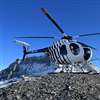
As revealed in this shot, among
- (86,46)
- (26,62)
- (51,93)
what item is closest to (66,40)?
(86,46)

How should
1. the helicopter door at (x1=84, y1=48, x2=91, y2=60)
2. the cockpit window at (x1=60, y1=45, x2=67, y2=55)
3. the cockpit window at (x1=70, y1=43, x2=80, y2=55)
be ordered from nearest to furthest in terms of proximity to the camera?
the helicopter door at (x1=84, y1=48, x2=91, y2=60) < the cockpit window at (x1=70, y1=43, x2=80, y2=55) < the cockpit window at (x1=60, y1=45, x2=67, y2=55)

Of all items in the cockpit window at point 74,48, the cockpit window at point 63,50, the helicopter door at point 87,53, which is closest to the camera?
the helicopter door at point 87,53

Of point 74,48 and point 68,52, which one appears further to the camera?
point 68,52

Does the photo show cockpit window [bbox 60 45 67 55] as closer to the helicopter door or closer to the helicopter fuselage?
the helicopter fuselage

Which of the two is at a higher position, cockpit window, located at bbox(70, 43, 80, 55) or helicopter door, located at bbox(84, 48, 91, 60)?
cockpit window, located at bbox(70, 43, 80, 55)

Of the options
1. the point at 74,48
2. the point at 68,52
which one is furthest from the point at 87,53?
the point at 68,52

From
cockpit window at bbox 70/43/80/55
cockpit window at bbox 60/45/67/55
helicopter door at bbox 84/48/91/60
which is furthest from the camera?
cockpit window at bbox 60/45/67/55

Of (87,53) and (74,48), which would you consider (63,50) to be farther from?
(87,53)

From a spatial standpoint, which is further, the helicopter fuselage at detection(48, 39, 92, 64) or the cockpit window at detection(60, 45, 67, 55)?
the cockpit window at detection(60, 45, 67, 55)

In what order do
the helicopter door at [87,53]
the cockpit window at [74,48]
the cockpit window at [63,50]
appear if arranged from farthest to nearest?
the cockpit window at [63,50] → the cockpit window at [74,48] → the helicopter door at [87,53]

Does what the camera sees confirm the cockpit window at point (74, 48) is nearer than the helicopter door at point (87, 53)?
No

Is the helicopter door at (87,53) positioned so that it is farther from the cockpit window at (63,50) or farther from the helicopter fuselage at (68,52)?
the cockpit window at (63,50)

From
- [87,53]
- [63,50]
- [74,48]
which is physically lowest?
[87,53]

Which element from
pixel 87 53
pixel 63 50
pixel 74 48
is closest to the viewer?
pixel 87 53
